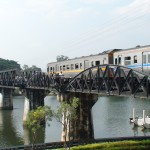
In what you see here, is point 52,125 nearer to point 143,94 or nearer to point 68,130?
point 68,130

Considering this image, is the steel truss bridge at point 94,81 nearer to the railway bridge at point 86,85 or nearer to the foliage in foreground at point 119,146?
the railway bridge at point 86,85

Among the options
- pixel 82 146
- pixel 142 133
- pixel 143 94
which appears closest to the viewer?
pixel 143 94

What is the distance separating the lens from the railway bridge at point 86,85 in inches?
1313

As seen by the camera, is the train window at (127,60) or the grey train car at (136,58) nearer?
the grey train car at (136,58)

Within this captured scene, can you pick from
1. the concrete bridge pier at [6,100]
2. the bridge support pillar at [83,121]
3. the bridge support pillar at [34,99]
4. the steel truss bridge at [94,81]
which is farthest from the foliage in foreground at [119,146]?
the concrete bridge pier at [6,100]

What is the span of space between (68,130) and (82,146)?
971 cm

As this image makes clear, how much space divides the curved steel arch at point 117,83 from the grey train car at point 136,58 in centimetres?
186

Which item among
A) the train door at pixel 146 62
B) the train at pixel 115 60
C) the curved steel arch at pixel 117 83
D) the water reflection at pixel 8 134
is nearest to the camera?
the curved steel arch at pixel 117 83

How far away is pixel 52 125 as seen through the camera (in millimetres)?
60406

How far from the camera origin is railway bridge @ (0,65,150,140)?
109 feet

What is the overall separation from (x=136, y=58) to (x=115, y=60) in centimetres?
492

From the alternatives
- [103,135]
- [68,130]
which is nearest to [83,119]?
[68,130]

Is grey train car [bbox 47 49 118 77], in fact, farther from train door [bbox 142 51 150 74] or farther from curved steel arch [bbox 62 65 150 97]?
train door [bbox 142 51 150 74]

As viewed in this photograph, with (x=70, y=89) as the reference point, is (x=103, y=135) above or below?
below
